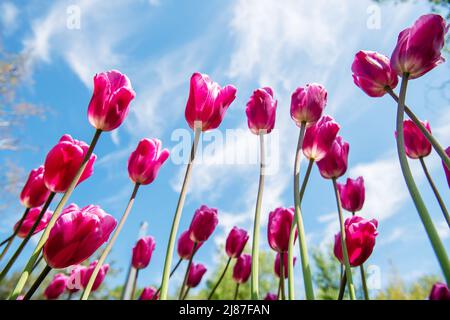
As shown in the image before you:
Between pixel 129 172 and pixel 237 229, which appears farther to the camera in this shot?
pixel 237 229

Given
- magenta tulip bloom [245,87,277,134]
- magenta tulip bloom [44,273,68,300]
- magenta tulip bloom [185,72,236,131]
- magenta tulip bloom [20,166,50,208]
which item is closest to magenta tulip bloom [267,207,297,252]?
magenta tulip bloom [245,87,277,134]

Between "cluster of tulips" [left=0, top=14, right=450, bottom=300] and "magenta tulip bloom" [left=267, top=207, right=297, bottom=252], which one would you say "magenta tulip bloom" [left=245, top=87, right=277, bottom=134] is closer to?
"cluster of tulips" [left=0, top=14, right=450, bottom=300]

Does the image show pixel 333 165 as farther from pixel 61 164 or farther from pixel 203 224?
pixel 61 164

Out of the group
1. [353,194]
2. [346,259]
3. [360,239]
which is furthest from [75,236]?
[353,194]

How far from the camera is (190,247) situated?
1814 millimetres

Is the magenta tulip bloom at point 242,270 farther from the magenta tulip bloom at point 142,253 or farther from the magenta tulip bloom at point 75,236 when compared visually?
the magenta tulip bloom at point 75,236

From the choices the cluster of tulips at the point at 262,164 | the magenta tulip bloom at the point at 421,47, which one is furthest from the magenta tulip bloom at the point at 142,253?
the magenta tulip bloom at the point at 421,47

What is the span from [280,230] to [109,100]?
66 cm

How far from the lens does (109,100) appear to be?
2.96 ft

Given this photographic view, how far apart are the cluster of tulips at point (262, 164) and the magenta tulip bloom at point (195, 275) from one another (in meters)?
1.02

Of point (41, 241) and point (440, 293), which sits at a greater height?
point (440, 293)
